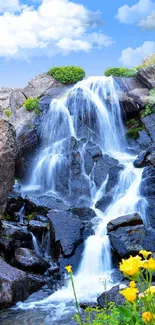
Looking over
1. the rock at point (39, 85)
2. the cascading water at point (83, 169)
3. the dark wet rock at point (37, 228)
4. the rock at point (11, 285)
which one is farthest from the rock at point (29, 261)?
the rock at point (39, 85)

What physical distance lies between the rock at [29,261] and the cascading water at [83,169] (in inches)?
34.4

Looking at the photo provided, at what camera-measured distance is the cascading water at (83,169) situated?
32.6ft

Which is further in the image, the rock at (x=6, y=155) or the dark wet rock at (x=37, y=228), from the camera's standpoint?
the dark wet rock at (x=37, y=228)

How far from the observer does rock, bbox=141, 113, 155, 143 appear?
17652 mm

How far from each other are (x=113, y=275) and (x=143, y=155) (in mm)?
5966

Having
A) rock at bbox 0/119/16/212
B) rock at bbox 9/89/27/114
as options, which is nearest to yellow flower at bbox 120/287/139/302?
rock at bbox 0/119/16/212

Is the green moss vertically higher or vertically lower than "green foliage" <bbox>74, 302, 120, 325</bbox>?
higher

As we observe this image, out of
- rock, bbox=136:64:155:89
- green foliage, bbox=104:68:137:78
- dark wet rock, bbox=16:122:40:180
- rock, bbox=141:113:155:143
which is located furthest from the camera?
green foliage, bbox=104:68:137:78

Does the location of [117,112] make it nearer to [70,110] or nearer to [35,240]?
[70,110]

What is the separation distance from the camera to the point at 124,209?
12672mm

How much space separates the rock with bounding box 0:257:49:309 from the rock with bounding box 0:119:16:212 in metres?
1.82

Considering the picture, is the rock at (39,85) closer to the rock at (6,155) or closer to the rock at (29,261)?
the rock at (6,155)

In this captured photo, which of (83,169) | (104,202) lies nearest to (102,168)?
(83,169)

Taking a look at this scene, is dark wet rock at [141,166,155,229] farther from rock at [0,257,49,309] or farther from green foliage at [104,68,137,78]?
green foliage at [104,68,137,78]
